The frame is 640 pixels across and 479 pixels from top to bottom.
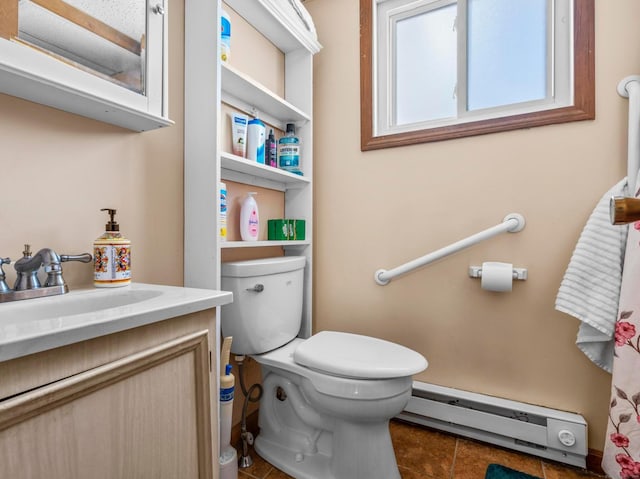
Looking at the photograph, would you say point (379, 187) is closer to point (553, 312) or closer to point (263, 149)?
point (263, 149)

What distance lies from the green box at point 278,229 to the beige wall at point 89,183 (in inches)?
17.7

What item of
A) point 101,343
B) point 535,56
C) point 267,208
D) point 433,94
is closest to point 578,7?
point 535,56

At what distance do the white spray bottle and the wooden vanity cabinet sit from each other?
0.28 m

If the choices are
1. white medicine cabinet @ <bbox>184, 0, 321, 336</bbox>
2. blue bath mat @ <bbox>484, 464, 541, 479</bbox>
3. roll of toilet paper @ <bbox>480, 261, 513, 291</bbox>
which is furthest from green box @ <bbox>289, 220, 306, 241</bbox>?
blue bath mat @ <bbox>484, 464, 541, 479</bbox>

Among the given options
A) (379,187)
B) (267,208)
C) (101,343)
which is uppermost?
(379,187)

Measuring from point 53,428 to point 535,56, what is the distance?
6.10 ft

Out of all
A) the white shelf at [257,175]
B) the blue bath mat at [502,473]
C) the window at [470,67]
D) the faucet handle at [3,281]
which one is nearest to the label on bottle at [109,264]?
the faucet handle at [3,281]

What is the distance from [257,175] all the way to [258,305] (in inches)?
22.5

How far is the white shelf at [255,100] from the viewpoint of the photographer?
120cm

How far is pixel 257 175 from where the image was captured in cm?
144

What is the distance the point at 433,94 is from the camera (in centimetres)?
156

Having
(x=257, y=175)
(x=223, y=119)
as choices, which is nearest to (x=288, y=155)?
(x=257, y=175)

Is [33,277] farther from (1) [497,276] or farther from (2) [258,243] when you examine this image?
(1) [497,276]

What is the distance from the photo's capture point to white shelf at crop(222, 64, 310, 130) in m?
1.20
